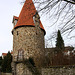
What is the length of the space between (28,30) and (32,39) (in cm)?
135

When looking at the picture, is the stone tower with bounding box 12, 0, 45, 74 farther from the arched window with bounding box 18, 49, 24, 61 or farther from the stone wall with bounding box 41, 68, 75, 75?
the stone wall with bounding box 41, 68, 75, 75

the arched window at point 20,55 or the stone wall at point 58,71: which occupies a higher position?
the arched window at point 20,55

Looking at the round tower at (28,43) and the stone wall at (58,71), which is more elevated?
the round tower at (28,43)

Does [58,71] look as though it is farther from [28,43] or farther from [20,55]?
[20,55]

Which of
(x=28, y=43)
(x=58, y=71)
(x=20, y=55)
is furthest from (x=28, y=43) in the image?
(x=58, y=71)

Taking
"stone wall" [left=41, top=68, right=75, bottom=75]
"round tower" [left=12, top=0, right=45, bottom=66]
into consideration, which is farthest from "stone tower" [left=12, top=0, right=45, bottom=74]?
"stone wall" [left=41, top=68, right=75, bottom=75]

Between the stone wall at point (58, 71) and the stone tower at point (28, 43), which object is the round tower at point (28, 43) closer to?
the stone tower at point (28, 43)

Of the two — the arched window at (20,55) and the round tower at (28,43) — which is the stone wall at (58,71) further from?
the arched window at (20,55)

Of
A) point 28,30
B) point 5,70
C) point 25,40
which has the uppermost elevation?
point 28,30

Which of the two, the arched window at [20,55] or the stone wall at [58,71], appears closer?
the stone wall at [58,71]

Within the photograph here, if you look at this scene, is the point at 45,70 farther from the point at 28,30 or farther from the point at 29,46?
the point at 28,30

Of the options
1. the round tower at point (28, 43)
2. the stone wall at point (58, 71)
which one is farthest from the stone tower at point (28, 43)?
the stone wall at point (58, 71)

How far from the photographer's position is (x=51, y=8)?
5305 mm

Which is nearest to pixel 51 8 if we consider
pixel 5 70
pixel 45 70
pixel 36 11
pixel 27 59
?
pixel 36 11
